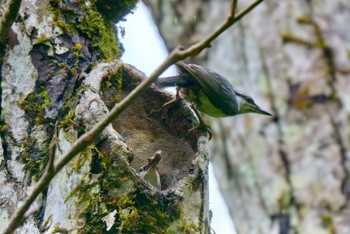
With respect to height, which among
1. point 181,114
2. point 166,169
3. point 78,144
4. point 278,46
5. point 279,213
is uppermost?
point 278,46

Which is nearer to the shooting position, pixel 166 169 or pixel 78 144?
pixel 78 144

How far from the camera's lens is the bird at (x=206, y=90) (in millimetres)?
3343

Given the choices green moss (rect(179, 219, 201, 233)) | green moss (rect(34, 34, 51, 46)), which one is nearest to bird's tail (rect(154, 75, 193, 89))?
green moss (rect(34, 34, 51, 46))

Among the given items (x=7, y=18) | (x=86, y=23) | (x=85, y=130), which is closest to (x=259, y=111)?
(x=86, y=23)

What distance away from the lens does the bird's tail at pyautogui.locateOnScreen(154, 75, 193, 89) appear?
3.15m

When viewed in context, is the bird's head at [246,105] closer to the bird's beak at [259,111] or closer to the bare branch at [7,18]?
the bird's beak at [259,111]

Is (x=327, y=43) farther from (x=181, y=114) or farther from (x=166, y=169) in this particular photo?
(x=166, y=169)

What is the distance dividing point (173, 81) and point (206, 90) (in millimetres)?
325

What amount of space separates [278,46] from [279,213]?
2.56 feet

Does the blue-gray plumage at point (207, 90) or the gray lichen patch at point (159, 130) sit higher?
the blue-gray plumage at point (207, 90)

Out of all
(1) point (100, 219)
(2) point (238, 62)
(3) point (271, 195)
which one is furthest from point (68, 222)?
(2) point (238, 62)

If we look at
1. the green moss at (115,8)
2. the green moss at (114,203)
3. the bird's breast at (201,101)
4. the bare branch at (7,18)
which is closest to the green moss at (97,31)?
the green moss at (115,8)

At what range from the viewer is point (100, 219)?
Answer: 235cm

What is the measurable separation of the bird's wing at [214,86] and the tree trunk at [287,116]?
53 centimetres
